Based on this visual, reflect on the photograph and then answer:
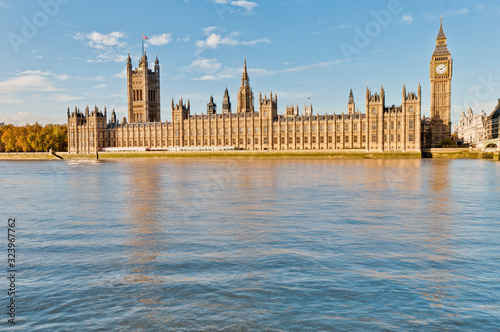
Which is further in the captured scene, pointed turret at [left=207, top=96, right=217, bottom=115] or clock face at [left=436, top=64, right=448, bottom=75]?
pointed turret at [left=207, top=96, right=217, bottom=115]

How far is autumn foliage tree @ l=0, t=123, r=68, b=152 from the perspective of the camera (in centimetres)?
14025

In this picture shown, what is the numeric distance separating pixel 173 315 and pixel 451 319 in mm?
5789

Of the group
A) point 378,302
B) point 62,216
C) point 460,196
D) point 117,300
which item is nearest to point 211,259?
point 117,300

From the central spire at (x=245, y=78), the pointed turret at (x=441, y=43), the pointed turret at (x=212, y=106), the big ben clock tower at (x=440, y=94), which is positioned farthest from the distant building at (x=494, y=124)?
the pointed turret at (x=212, y=106)

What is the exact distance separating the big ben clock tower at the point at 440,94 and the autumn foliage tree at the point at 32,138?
125 m

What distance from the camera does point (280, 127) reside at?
405 ft

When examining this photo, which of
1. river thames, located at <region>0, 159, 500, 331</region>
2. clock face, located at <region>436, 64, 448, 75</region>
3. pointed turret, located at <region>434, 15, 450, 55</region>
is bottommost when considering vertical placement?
river thames, located at <region>0, 159, 500, 331</region>

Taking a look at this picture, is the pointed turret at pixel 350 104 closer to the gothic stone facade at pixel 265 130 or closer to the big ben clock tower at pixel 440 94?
the gothic stone facade at pixel 265 130

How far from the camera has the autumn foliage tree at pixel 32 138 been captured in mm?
140250

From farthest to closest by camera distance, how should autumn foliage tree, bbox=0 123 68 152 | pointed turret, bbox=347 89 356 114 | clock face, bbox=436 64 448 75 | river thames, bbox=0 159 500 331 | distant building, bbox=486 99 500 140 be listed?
1. pointed turret, bbox=347 89 356 114
2. autumn foliage tree, bbox=0 123 68 152
3. distant building, bbox=486 99 500 140
4. clock face, bbox=436 64 448 75
5. river thames, bbox=0 159 500 331

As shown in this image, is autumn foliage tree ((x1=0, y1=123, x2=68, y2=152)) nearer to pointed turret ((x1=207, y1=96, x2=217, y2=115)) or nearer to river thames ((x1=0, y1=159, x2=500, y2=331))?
pointed turret ((x1=207, y1=96, x2=217, y2=115))

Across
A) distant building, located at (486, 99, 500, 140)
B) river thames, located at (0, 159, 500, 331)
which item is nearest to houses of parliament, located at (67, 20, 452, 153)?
distant building, located at (486, 99, 500, 140)

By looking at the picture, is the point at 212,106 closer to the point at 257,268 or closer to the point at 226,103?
the point at 226,103

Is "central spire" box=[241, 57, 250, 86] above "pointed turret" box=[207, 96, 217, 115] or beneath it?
above
